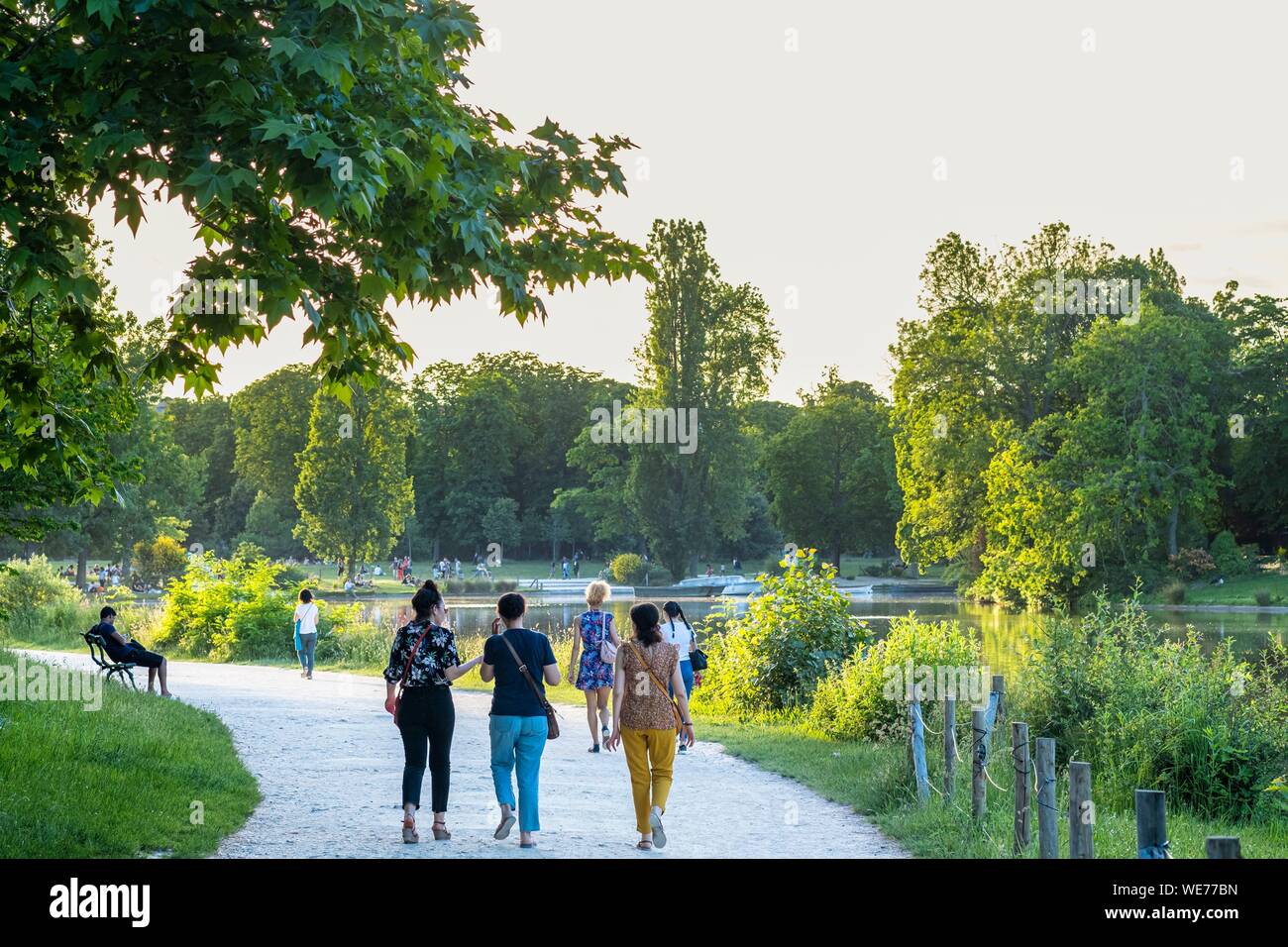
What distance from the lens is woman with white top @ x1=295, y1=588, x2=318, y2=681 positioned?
24375mm

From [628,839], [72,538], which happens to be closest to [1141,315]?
[72,538]

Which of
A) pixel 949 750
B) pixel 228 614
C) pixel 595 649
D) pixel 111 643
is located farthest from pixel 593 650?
pixel 228 614

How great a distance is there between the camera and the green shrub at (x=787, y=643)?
19578 mm

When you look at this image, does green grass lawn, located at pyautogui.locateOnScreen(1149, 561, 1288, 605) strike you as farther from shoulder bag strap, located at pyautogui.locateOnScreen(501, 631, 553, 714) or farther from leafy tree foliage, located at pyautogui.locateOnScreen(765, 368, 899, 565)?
shoulder bag strap, located at pyautogui.locateOnScreen(501, 631, 553, 714)

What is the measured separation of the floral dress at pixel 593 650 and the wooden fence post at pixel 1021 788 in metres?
5.15

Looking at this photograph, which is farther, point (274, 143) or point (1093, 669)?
point (1093, 669)

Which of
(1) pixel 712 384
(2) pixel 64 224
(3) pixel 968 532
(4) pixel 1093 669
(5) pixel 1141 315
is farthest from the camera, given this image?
(1) pixel 712 384

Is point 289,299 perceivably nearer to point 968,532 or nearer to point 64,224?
point 64,224

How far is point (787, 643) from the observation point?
19703 mm

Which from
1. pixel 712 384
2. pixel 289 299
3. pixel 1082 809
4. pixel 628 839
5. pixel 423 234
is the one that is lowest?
pixel 628 839

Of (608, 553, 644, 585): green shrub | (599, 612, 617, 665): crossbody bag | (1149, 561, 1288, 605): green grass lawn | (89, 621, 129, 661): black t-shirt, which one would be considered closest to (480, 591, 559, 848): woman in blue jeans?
(599, 612, 617, 665): crossbody bag
